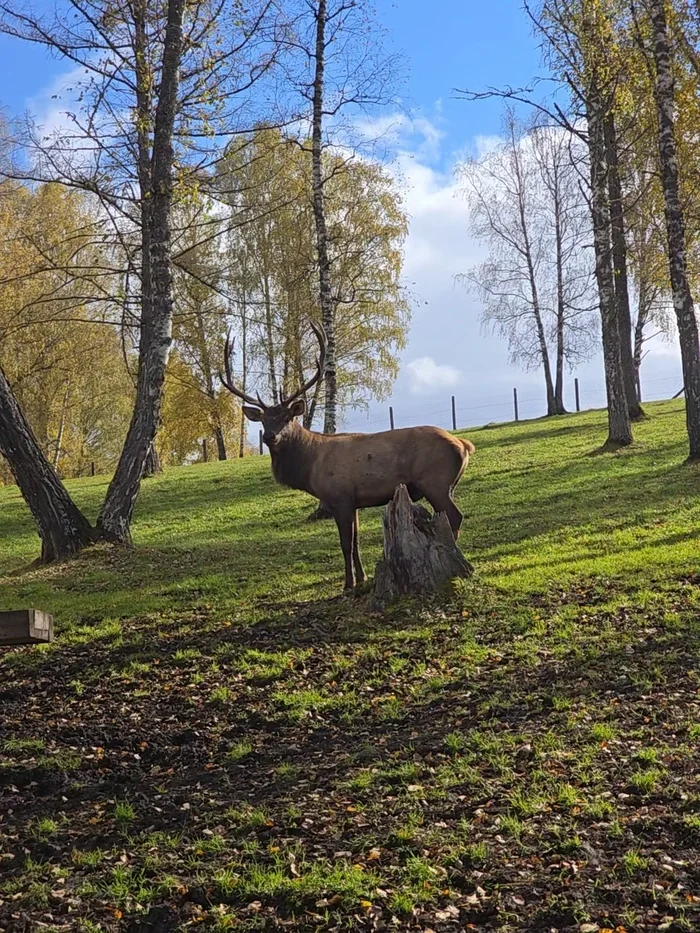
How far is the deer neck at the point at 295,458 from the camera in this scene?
9.96 m

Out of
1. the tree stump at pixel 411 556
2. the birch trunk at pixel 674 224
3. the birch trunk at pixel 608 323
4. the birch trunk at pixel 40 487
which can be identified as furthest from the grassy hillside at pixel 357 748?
the birch trunk at pixel 608 323

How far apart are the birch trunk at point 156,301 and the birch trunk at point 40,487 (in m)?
0.46

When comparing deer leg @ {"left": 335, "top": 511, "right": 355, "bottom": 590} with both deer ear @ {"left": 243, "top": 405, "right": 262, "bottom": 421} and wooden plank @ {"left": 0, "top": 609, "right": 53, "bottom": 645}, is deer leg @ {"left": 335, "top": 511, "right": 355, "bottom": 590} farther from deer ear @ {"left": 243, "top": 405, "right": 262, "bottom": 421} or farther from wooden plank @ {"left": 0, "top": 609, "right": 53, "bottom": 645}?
wooden plank @ {"left": 0, "top": 609, "right": 53, "bottom": 645}

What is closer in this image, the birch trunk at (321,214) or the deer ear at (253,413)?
the deer ear at (253,413)

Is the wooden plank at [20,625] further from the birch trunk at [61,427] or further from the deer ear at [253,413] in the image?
the birch trunk at [61,427]

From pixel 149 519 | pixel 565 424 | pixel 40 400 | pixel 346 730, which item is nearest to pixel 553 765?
pixel 346 730

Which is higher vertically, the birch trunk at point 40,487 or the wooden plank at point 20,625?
the birch trunk at point 40,487

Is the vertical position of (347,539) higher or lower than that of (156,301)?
lower

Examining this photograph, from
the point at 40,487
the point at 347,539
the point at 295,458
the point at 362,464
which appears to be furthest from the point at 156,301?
the point at 347,539

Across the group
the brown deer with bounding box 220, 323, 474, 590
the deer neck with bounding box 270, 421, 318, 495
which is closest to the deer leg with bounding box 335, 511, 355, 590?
the brown deer with bounding box 220, 323, 474, 590

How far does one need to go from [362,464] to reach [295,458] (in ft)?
2.70

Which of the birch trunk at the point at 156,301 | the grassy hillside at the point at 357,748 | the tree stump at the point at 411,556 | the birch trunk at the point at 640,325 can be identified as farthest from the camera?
the birch trunk at the point at 640,325

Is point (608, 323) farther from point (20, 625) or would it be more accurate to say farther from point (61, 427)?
point (61, 427)

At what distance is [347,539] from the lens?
9547mm
